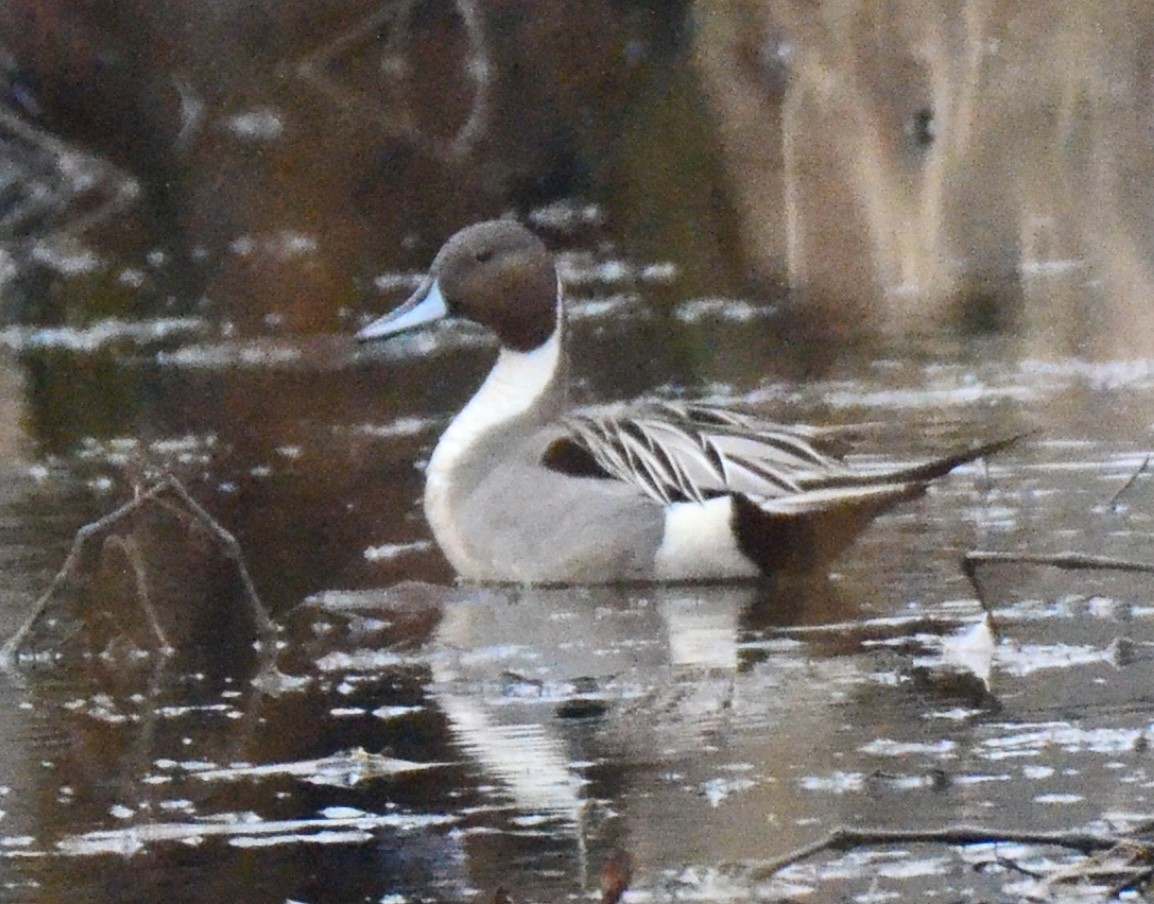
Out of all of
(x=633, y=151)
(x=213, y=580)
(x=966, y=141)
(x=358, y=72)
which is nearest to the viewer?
(x=213, y=580)

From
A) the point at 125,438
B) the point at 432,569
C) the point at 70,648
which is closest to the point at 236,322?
the point at 125,438

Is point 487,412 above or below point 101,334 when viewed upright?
below

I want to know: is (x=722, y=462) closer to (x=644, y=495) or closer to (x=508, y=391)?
(x=644, y=495)

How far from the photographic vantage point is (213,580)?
19.1 ft

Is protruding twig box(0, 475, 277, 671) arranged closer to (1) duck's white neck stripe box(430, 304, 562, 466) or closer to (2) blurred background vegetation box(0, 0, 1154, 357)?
(1) duck's white neck stripe box(430, 304, 562, 466)

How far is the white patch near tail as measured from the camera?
18.6ft

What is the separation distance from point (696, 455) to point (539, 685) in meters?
1.15

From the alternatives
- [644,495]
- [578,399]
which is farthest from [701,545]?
[578,399]

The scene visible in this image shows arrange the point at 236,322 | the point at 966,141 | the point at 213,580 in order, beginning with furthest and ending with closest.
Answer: the point at 966,141, the point at 236,322, the point at 213,580

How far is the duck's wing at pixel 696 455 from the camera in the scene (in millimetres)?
5648

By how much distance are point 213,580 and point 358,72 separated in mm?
12097

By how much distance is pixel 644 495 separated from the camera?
573cm

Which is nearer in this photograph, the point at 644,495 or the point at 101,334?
the point at 644,495

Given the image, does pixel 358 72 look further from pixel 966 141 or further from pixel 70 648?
pixel 70 648
